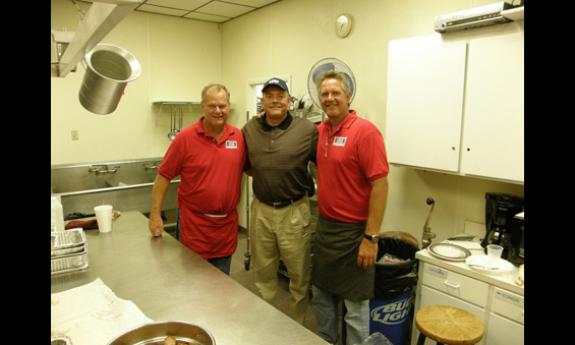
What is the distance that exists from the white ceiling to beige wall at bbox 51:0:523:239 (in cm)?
11

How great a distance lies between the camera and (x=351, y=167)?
2143mm

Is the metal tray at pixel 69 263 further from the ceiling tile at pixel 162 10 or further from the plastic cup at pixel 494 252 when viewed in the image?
the ceiling tile at pixel 162 10

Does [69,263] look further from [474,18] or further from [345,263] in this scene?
[474,18]

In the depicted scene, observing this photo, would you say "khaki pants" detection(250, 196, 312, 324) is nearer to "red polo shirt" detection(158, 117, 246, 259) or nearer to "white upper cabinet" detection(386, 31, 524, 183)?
"red polo shirt" detection(158, 117, 246, 259)

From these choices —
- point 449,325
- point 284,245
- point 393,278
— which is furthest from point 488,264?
point 284,245

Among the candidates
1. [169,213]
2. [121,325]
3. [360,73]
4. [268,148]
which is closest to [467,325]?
[268,148]

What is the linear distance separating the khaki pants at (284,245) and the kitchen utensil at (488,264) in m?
0.94

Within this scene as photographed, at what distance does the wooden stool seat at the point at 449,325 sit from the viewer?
182cm

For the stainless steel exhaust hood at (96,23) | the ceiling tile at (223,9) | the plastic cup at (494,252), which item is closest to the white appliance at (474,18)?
the plastic cup at (494,252)

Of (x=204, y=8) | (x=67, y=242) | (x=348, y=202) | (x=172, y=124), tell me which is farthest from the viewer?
(x=172, y=124)

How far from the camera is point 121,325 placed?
1216mm

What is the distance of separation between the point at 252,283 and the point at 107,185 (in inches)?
83.0
